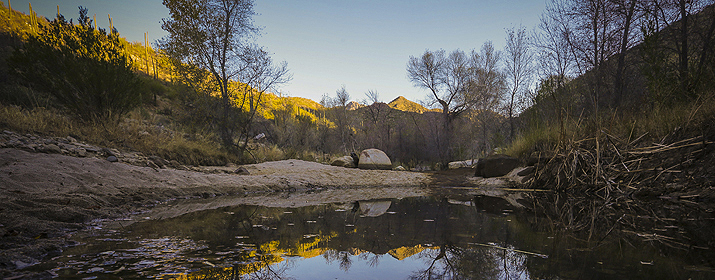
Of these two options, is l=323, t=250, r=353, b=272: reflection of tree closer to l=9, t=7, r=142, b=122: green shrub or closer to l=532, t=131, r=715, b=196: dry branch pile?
l=532, t=131, r=715, b=196: dry branch pile

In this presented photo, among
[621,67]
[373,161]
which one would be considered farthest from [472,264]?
[373,161]

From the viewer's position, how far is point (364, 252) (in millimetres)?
2338

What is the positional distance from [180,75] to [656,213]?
14413 millimetres

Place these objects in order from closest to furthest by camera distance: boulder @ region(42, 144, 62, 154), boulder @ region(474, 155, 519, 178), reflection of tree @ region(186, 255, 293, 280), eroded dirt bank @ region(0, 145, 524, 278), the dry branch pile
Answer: reflection of tree @ region(186, 255, 293, 280), eroded dirt bank @ region(0, 145, 524, 278), the dry branch pile, boulder @ region(42, 144, 62, 154), boulder @ region(474, 155, 519, 178)

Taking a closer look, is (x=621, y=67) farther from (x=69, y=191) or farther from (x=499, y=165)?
(x=69, y=191)

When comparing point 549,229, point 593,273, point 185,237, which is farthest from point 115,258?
point 549,229

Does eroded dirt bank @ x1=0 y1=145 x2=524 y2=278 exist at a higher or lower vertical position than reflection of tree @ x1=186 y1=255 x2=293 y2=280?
higher

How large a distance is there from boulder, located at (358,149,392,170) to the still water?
10893 millimetres

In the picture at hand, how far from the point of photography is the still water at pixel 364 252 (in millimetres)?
1799

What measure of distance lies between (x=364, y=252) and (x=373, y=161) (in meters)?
12.4

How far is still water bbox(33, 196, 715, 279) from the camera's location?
1799 mm

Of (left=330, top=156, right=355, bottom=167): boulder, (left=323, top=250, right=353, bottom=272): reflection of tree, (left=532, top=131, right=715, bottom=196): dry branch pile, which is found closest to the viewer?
(left=323, top=250, right=353, bottom=272): reflection of tree

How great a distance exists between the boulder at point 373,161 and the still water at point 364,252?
10893mm

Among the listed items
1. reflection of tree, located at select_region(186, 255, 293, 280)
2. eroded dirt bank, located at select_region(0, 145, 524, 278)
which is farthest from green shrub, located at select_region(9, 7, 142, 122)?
reflection of tree, located at select_region(186, 255, 293, 280)
